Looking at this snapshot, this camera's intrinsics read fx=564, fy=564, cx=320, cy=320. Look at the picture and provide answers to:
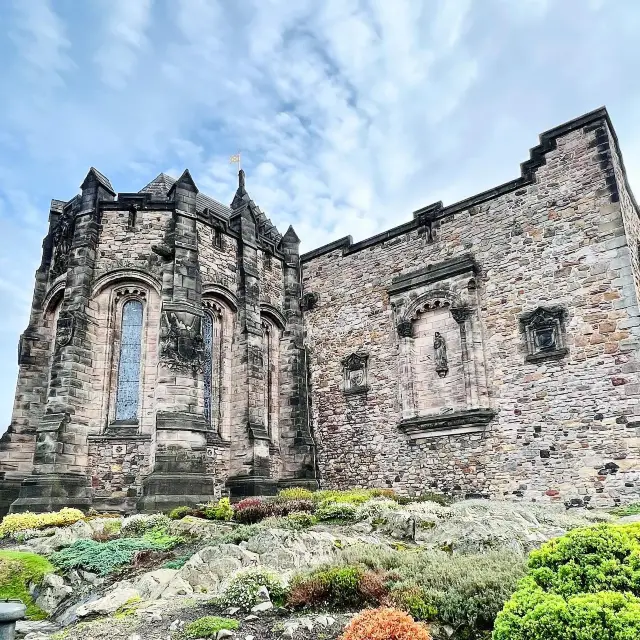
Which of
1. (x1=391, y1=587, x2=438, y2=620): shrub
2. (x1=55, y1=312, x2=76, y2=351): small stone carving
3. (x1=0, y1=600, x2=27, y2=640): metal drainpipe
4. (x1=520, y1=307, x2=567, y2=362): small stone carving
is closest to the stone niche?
(x1=520, y1=307, x2=567, y2=362): small stone carving

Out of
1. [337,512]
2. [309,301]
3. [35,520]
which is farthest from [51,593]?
[309,301]

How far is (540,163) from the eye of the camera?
15.2 metres

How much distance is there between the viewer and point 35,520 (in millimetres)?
11797

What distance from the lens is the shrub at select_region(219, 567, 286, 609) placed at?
20.2ft

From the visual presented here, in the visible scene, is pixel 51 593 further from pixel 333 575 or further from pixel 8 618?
pixel 8 618

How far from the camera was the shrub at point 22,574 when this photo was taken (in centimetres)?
818

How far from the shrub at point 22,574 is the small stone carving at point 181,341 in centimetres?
607

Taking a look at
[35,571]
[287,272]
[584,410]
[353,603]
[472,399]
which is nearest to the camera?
[353,603]

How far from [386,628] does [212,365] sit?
12.8 meters

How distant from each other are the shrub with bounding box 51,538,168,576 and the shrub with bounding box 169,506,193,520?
6.62 ft

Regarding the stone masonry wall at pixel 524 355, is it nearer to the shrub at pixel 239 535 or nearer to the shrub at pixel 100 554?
the shrub at pixel 239 535

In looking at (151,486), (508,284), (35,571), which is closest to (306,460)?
(151,486)

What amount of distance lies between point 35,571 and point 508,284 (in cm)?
1238

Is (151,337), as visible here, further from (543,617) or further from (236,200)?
(543,617)
